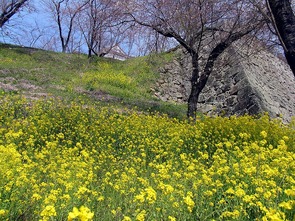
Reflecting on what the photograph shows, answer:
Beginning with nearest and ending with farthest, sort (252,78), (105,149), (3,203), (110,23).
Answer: (3,203), (105,149), (110,23), (252,78)

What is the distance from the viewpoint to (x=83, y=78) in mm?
16203

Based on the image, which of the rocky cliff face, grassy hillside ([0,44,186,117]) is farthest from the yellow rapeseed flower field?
the rocky cliff face

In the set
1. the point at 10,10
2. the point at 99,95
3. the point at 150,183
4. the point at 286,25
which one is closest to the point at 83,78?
the point at 99,95

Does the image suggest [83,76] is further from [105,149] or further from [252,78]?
[105,149]

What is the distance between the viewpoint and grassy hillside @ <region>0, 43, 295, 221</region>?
10.4ft

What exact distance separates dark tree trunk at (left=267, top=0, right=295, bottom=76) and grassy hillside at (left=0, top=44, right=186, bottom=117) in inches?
246

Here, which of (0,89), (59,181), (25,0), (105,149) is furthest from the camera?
(25,0)

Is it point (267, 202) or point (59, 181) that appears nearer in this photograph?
point (267, 202)

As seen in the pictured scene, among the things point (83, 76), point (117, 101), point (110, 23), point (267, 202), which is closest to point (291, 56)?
point (267, 202)

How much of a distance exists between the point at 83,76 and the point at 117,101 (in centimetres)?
485

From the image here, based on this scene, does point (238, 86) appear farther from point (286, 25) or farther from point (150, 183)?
point (150, 183)

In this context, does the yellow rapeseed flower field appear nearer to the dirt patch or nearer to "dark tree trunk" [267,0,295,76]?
"dark tree trunk" [267,0,295,76]

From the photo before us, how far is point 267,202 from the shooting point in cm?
307

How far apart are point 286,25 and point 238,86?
27.7ft
